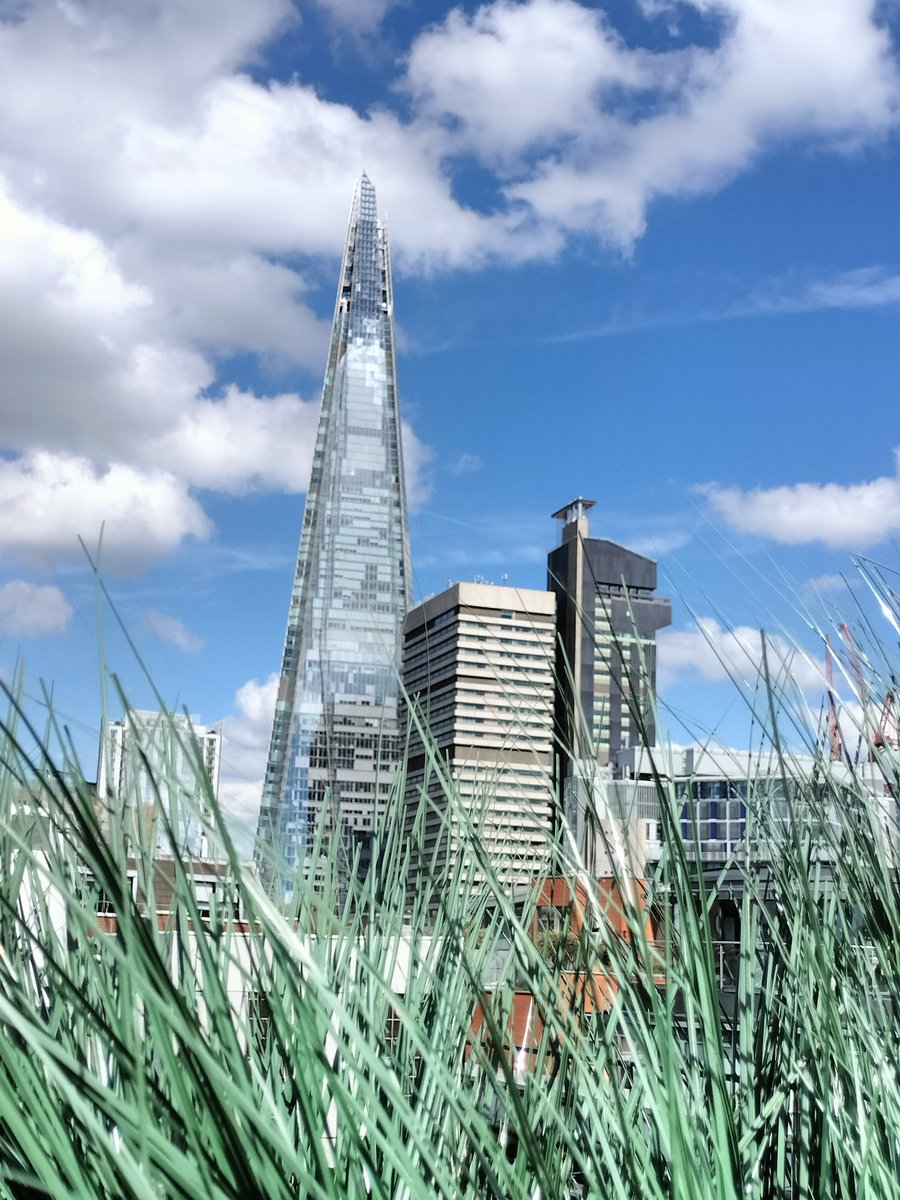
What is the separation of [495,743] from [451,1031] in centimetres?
62

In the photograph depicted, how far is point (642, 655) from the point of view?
1.29 m

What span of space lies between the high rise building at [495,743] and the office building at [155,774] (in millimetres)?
229

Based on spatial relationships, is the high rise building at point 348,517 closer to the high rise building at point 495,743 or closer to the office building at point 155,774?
the high rise building at point 495,743

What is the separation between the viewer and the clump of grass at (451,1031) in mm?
650

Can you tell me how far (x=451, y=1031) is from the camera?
1.29m

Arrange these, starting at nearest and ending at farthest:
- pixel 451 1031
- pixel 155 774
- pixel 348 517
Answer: pixel 155 774
pixel 451 1031
pixel 348 517

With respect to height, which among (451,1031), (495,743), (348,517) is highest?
(348,517)

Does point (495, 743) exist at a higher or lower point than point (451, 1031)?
higher

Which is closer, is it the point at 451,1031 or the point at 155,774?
the point at 155,774

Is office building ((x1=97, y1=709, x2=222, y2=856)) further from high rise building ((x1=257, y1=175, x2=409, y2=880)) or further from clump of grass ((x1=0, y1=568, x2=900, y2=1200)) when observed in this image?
high rise building ((x1=257, y1=175, x2=409, y2=880))

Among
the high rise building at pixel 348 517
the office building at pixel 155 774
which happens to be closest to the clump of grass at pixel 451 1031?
the office building at pixel 155 774

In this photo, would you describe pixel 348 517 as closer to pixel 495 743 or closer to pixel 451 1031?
pixel 495 743

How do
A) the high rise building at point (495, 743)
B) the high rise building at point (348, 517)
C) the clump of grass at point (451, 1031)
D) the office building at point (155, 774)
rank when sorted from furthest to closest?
1. the high rise building at point (348, 517)
2. the high rise building at point (495, 743)
3. the office building at point (155, 774)
4. the clump of grass at point (451, 1031)

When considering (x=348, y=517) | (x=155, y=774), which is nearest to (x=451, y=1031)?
(x=155, y=774)
